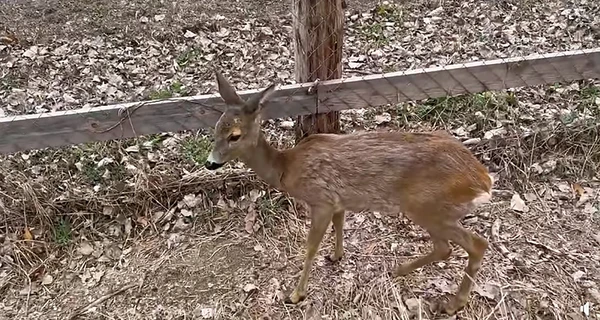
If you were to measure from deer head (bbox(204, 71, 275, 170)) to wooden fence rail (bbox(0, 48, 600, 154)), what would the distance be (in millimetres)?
592

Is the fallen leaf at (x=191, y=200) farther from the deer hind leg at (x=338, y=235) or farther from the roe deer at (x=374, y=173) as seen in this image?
the deer hind leg at (x=338, y=235)

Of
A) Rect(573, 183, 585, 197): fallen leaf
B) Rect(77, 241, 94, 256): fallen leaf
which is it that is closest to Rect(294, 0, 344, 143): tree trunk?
Rect(77, 241, 94, 256): fallen leaf

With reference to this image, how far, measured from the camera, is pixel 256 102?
3.59m

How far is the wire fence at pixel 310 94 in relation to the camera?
4.07m

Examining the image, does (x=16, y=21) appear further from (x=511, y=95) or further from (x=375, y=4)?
(x=511, y=95)

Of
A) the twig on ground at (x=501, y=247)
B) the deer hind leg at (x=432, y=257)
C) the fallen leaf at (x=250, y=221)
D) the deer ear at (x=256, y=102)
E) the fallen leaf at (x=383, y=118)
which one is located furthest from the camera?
the fallen leaf at (x=383, y=118)

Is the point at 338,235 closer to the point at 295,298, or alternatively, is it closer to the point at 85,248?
the point at 295,298

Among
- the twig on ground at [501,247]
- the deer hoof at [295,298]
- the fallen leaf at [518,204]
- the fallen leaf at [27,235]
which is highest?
the fallen leaf at [27,235]

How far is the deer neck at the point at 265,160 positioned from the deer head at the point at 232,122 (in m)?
0.16

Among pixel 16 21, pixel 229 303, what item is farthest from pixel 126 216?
pixel 16 21

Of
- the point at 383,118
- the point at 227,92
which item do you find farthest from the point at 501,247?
the point at 227,92

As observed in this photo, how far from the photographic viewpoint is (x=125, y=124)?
4.18 metres

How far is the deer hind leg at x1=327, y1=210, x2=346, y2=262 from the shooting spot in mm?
4131

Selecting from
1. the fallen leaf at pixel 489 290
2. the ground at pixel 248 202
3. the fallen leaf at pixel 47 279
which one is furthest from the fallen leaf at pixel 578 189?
the fallen leaf at pixel 47 279
